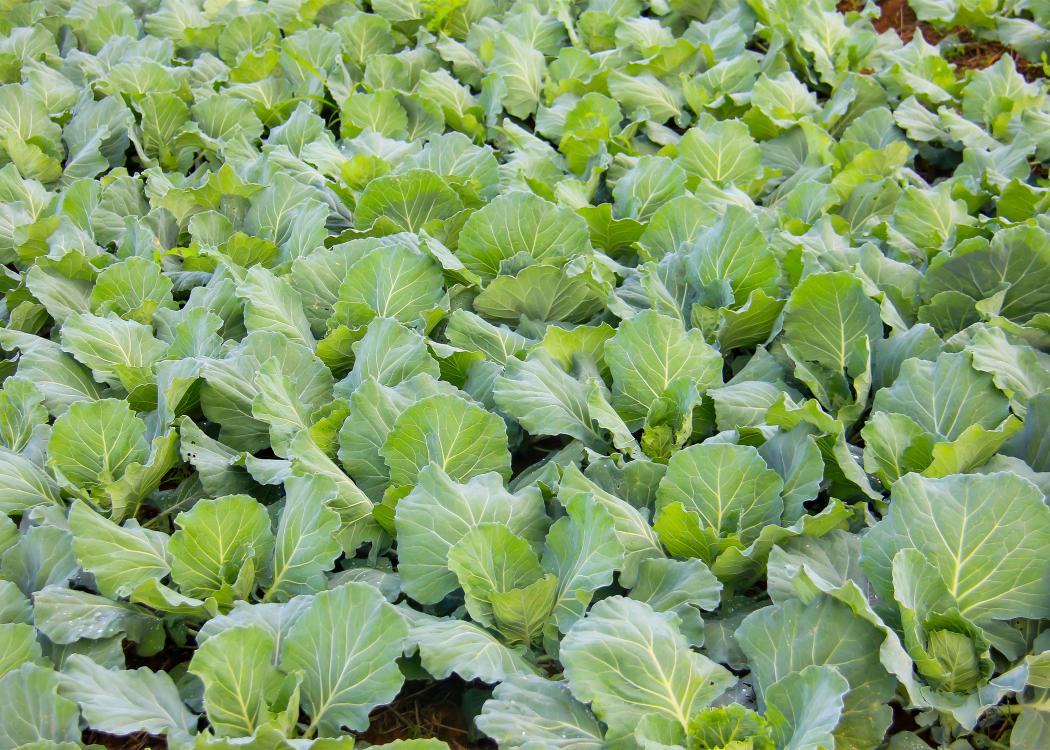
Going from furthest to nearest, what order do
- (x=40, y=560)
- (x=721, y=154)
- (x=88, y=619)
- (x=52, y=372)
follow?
(x=721, y=154)
(x=52, y=372)
(x=40, y=560)
(x=88, y=619)

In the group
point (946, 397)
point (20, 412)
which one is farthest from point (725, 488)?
point (20, 412)

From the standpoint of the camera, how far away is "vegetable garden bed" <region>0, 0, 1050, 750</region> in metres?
2.15

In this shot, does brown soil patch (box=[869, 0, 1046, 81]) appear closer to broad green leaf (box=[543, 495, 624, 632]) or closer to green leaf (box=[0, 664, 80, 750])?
broad green leaf (box=[543, 495, 624, 632])

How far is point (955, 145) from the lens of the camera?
431 cm

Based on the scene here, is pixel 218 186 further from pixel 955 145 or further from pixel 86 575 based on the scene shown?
pixel 955 145

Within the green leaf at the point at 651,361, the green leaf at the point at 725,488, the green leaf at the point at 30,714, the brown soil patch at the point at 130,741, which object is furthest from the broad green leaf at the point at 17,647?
the green leaf at the point at 651,361

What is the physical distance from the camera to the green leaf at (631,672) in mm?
2070

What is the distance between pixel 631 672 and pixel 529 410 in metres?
0.84

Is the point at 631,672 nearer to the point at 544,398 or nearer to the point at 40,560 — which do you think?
the point at 544,398

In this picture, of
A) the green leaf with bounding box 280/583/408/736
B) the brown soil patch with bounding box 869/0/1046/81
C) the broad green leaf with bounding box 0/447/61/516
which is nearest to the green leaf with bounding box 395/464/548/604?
the green leaf with bounding box 280/583/408/736

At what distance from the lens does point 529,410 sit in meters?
2.70

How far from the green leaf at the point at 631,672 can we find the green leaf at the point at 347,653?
0.39 metres

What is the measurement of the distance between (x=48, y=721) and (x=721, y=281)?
7.16 ft

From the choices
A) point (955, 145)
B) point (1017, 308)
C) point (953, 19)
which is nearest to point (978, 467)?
point (1017, 308)
